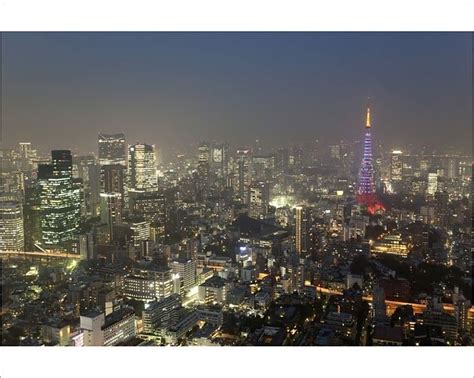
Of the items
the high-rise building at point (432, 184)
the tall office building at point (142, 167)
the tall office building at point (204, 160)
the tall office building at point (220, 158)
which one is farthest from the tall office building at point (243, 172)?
the high-rise building at point (432, 184)

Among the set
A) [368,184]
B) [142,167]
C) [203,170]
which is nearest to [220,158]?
[203,170]

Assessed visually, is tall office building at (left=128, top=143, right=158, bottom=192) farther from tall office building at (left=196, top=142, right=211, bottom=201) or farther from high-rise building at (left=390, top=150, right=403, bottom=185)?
high-rise building at (left=390, top=150, right=403, bottom=185)

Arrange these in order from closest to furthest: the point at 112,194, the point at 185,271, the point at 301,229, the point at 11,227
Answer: the point at 11,227 → the point at 185,271 → the point at 301,229 → the point at 112,194

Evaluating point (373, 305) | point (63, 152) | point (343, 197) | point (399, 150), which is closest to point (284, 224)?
point (343, 197)

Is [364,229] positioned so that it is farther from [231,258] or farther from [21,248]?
[21,248]

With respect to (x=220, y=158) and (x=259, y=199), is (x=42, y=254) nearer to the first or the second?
(x=220, y=158)
